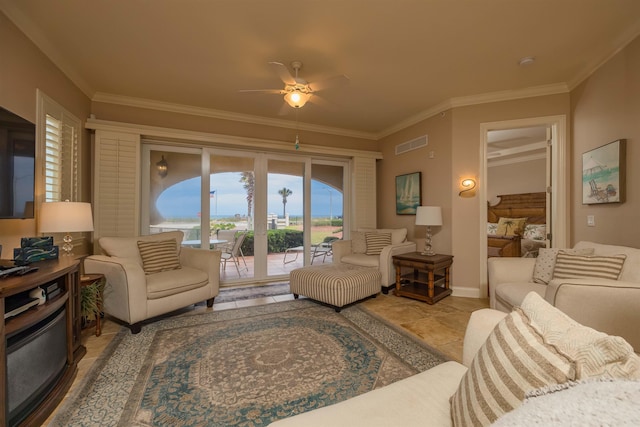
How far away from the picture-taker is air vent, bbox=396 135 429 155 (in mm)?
4131

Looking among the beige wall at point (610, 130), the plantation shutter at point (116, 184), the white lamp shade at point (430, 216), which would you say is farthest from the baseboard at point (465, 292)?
the plantation shutter at point (116, 184)

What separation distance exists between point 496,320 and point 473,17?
2.29 m

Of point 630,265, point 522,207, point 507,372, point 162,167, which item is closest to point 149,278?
point 162,167

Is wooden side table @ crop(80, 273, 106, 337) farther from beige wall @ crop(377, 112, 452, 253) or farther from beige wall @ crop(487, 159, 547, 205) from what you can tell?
beige wall @ crop(487, 159, 547, 205)

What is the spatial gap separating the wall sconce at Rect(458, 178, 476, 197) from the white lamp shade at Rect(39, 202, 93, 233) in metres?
4.19

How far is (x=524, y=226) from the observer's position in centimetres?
566

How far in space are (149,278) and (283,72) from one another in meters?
2.39

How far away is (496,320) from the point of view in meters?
1.14

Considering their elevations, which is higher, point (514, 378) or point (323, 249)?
point (514, 378)

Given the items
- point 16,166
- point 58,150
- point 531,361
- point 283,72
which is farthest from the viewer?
point 58,150

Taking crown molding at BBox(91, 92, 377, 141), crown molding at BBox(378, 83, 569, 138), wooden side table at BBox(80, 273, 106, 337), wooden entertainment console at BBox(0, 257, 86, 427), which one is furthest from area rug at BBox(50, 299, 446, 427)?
crown molding at BBox(378, 83, 569, 138)

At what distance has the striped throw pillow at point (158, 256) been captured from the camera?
2.98 m

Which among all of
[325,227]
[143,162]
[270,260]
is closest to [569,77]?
[325,227]

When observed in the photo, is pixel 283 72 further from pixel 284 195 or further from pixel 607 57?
pixel 607 57
